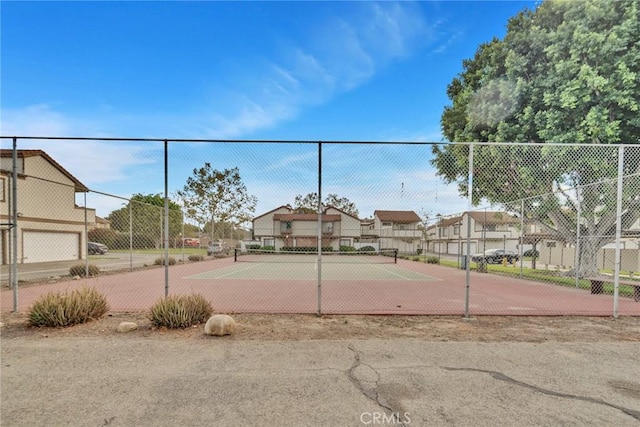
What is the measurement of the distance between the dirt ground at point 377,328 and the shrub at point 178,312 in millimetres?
135

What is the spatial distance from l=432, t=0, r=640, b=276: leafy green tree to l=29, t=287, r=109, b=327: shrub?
8.73 metres

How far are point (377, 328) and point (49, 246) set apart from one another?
25.1m

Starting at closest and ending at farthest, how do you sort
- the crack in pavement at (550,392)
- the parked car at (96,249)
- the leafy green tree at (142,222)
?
1. the crack in pavement at (550,392)
2. the leafy green tree at (142,222)
3. the parked car at (96,249)

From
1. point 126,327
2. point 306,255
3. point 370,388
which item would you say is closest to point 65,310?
point 126,327

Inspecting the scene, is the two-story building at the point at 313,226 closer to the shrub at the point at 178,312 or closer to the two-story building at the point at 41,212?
the shrub at the point at 178,312

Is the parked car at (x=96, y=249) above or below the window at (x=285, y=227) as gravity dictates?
below

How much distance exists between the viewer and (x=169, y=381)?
11.3 feet

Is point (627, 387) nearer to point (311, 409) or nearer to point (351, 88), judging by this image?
point (311, 409)

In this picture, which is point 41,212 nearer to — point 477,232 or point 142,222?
point 142,222

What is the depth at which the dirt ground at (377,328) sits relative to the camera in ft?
16.6

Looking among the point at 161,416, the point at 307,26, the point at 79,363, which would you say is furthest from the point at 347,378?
the point at 307,26

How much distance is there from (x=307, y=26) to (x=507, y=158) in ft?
30.8

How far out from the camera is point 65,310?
17.8 ft

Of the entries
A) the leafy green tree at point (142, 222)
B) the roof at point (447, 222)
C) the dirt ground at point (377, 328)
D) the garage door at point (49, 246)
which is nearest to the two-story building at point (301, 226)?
the dirt ground at point (377, 328)
